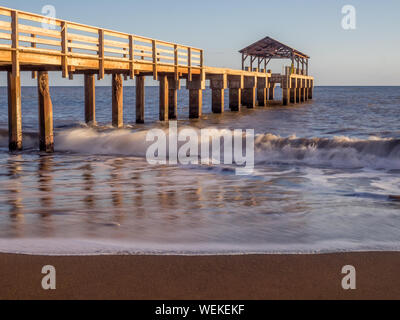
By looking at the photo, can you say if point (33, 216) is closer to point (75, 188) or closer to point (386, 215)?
point (75, 188)

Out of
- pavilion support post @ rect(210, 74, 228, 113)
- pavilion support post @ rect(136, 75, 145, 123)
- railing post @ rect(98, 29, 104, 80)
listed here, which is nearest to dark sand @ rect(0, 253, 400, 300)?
railing post @ rect(98, 29, 104, 80)

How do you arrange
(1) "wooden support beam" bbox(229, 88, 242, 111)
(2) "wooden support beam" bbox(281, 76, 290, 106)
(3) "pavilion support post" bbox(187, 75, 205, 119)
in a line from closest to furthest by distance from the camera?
(3) "pavilion support post" bbox(187, 75, 205, 119) < (1) "wooden support beam" bbox(229, 88, 242, 111) < (2) "wooden support beam" bbox(281, 76, 290, 106)

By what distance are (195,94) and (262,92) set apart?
47.1ft

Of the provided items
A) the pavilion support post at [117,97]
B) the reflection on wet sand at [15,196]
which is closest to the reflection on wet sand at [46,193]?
the reflection on wet sand at [15,196]

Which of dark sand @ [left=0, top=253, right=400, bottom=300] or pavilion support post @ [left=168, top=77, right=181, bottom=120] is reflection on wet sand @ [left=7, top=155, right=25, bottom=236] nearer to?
dark sand @ [left=0, top=253, right=400, bottom=300]

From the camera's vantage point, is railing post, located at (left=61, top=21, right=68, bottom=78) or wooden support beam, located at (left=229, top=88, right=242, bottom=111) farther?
wooden support beam, located at (left=229, top=88, right=242, bottom=111)

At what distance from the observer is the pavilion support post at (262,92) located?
33.8m

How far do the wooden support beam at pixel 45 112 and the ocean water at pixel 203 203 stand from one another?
0.43 m

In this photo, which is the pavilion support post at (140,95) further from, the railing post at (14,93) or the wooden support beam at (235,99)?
the wooden support beam at (235,99)

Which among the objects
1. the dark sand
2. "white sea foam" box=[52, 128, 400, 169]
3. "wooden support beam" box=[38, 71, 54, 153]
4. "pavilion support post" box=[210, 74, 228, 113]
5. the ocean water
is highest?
"pavilion support post" box=[210, 74, 228, 113]

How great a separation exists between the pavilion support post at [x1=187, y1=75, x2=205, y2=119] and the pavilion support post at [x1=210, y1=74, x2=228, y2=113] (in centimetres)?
135

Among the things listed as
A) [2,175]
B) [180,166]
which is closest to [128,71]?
[180,166]

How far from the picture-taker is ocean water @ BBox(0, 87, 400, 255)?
4.97 m
